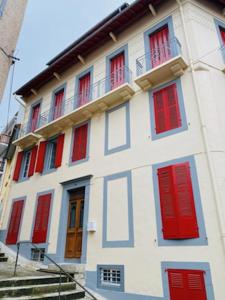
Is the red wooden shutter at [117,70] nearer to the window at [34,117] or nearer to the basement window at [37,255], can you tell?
the window at [34,117]

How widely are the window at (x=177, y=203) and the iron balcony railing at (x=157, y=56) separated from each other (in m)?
3.96

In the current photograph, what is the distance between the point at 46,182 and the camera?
32.0 feet

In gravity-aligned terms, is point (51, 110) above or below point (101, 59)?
below

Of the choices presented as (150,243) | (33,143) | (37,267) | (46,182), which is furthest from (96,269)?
(33,143)

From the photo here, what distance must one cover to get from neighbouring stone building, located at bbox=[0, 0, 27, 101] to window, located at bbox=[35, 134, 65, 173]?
12.6 ft

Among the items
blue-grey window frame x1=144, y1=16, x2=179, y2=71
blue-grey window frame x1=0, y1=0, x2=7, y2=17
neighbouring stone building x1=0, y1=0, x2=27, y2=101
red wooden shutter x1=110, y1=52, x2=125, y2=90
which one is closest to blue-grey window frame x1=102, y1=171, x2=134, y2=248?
red wooden shutter x1=110, y1=52, x2=125, y2=90

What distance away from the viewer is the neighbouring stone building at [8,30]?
6.78 m

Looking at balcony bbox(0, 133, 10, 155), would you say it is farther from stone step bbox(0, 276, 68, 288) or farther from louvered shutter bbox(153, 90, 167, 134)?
louvered shutter bbox(153, 90, 167, 134)

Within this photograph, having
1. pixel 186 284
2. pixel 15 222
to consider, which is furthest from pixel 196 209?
pixel 15 222

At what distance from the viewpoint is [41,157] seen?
10.5 m

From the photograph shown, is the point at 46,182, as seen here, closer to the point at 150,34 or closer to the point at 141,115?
the point at 141,115

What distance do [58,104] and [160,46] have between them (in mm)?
5798

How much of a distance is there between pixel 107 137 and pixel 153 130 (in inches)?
77.5

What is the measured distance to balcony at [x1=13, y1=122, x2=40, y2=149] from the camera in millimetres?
11188
